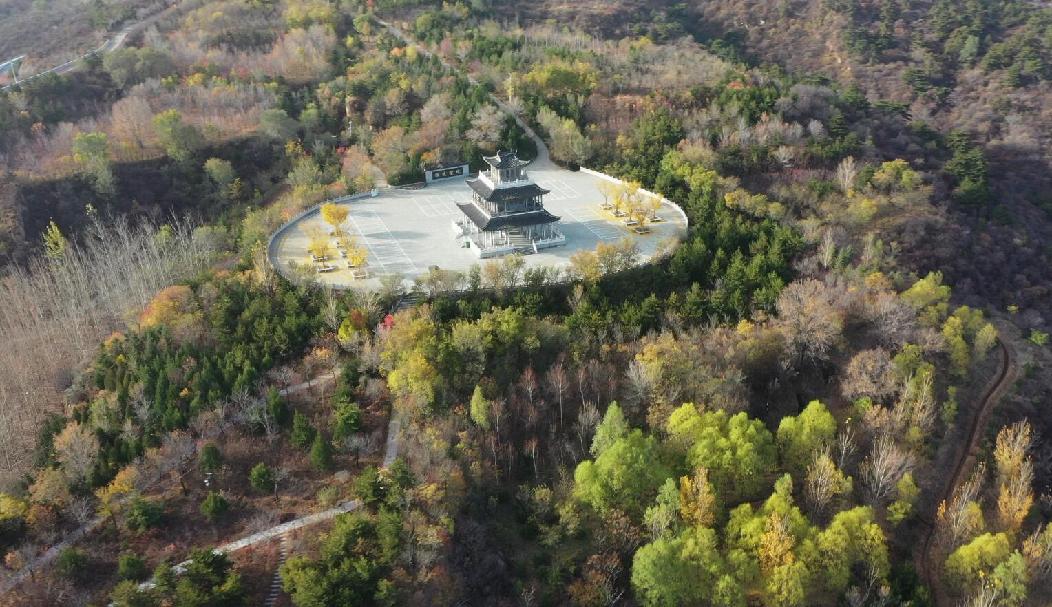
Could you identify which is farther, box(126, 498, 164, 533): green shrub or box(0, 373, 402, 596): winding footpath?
box(126, 498, 164, 533): green shrub

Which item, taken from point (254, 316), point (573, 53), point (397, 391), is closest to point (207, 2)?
point (573, 53)

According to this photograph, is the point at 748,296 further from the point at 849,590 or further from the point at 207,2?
the point at 207,2

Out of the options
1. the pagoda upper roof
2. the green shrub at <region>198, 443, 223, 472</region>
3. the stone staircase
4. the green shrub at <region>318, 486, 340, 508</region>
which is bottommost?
the stone staircase

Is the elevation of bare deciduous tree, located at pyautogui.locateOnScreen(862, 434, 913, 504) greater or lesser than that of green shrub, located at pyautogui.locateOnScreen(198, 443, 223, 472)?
lesser

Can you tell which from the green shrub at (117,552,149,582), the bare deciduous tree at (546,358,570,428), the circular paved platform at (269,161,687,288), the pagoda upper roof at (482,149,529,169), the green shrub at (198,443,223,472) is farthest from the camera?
the pagoda upper roof at (482,149,529,169)

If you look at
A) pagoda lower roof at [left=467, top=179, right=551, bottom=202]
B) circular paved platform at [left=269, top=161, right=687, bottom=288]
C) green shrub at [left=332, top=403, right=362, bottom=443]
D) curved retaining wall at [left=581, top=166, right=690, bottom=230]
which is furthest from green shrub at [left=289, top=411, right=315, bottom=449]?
curved retaining wall at [left=581, top=166, right=690, bottom=230]

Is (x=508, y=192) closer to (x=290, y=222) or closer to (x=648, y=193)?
(x=648, y=193)

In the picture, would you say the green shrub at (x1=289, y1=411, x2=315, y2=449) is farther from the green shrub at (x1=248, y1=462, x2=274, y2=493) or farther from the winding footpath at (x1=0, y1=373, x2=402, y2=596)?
the winding footpath at (x1=0, y1=373, x2=402, y2=596)
